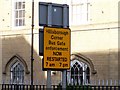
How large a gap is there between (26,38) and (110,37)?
13.7ft

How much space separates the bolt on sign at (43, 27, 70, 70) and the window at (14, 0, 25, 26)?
13291mm

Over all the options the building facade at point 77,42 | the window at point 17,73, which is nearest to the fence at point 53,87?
the building facade at point 77,42

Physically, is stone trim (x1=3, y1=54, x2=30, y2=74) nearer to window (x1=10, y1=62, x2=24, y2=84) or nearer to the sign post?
window (x1=10, y1=62, x2=24, y2=84)

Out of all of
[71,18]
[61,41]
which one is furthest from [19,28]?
[61,41]

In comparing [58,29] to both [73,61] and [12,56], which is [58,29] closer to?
[73,61]

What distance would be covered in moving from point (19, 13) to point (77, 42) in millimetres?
3621

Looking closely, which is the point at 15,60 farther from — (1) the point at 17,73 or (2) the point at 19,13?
(2) the point at 19,13

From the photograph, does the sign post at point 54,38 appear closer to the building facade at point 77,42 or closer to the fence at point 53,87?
the fence at point 53,87

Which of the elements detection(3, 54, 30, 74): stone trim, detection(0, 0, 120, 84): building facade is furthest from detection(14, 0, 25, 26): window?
detection(3, 54, 30, 74): stone trim

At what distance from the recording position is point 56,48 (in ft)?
20.8

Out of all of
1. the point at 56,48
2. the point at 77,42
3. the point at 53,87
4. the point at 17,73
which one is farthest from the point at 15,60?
the point at 56,48

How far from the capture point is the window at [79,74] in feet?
56.8

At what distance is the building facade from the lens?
54.3 feet

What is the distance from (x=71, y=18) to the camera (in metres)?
18.2
